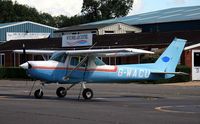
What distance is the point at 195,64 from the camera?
4412 cm

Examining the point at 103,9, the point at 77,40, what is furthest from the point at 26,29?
the point at 103,9

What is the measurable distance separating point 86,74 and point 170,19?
138 ft

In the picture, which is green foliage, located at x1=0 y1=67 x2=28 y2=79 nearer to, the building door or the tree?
the building door

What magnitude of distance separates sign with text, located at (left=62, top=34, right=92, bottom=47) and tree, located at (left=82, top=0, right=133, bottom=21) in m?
53.6

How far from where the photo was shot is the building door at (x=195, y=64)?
142 feet

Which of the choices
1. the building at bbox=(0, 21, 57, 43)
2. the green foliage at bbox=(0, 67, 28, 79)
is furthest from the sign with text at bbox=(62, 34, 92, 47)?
the building at bbox=(0, 21, 57, 43)

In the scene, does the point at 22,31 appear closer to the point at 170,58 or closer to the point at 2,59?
the point at 2,59

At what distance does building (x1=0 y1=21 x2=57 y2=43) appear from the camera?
237 ft

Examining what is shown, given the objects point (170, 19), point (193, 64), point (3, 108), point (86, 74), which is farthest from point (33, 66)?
point (170, 19)

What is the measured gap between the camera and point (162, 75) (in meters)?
25.4

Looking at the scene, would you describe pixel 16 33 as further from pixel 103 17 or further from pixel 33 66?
pixel 33 66

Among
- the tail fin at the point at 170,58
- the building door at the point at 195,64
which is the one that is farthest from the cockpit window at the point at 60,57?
the building door at the point at 195,64

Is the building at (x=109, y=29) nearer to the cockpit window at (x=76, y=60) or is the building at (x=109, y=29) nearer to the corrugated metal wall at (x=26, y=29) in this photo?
the corrugated metal wall at (x=26, y=29)

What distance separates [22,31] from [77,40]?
25.9 meters
